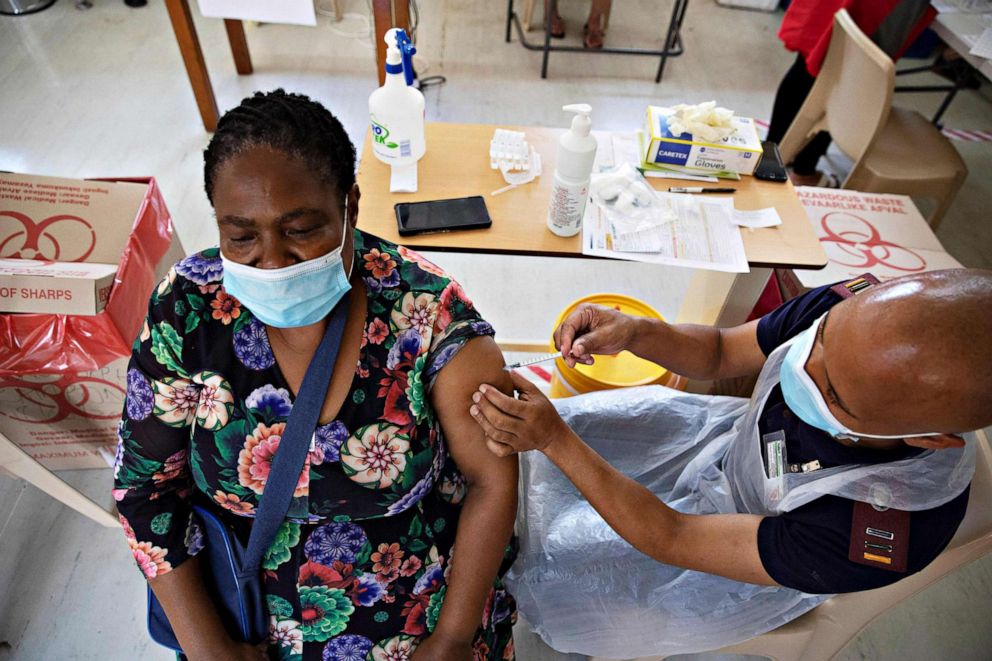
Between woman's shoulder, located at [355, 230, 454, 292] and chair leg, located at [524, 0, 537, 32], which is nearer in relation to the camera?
woman's shoulder, located at [355, 230, 454, 292]

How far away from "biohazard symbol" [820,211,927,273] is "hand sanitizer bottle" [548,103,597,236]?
1.03 m

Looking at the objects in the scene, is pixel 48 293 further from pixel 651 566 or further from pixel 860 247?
pixel 860 247

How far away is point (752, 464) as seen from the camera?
104cm

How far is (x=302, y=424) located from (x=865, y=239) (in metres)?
1.88

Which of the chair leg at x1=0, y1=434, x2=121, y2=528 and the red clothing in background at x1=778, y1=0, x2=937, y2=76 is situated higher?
the red clothing in background at x1=778, y1=0, x2=937, y2=76

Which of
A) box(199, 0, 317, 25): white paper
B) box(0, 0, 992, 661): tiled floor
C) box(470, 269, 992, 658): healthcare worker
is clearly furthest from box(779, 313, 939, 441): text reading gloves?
box(199, 0, 317, 25): white paper

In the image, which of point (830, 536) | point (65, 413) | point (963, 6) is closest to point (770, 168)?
point (830, 536)

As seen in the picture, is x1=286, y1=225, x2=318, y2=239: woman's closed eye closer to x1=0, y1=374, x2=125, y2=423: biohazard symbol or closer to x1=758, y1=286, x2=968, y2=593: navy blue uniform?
x1=758, y1=286, x2=968, y2=593: navy blue uniform

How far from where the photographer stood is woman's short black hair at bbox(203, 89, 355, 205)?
0.77m

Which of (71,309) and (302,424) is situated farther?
(71,309)

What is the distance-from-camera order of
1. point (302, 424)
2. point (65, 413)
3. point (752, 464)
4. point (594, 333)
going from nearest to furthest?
point (302, 424)
point (752, 464)
point (594, 333)
point (65, 413)

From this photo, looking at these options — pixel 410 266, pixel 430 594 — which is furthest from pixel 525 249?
pixel 430 594

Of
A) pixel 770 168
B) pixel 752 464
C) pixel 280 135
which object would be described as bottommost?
pixel 752 464

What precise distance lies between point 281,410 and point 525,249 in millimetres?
664
